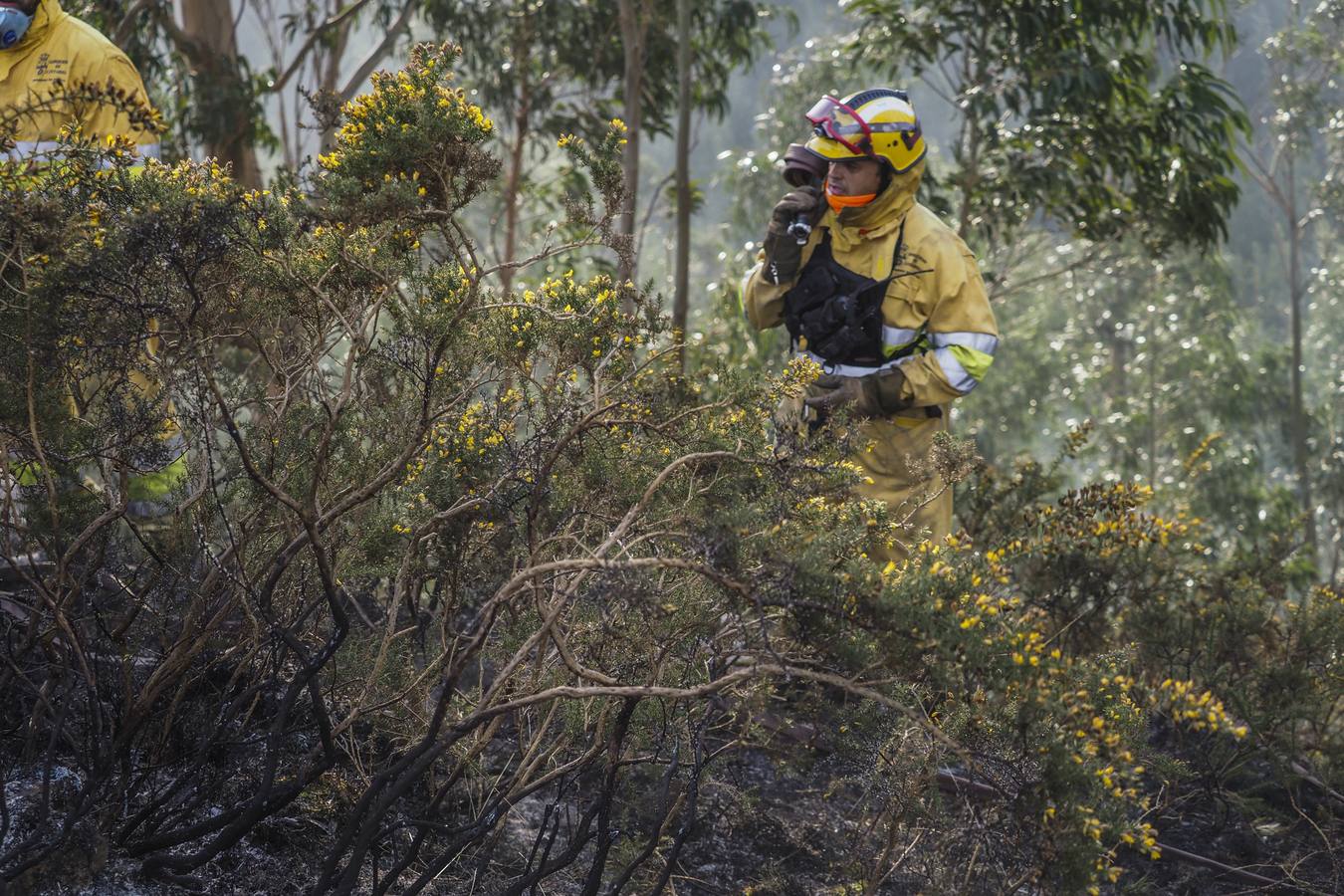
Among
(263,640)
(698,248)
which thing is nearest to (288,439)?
(263,640)

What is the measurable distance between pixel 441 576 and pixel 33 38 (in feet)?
8.36

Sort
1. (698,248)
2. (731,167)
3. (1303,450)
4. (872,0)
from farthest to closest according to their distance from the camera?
(698,248) < (1303,450) < (731,167) < (872,0)

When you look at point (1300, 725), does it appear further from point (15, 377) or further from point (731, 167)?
point (731, 167)

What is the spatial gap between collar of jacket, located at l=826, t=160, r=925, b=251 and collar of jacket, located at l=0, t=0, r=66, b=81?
261 cm

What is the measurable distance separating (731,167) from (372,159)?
14050 mm

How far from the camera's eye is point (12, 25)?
441cm

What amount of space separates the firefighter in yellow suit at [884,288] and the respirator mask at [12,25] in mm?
2445

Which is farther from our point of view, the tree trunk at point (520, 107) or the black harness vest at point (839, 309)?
the tree trunk at point (520, 107)

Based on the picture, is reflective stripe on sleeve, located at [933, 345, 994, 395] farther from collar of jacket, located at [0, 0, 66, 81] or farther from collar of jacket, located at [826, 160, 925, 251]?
collar of jacket, located at [0, 0, 66, 81]

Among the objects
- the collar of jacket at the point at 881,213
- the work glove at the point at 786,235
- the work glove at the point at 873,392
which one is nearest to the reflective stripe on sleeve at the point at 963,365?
the work glove at the point at 873,392

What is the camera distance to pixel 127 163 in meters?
2.78

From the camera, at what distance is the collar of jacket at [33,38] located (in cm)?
450

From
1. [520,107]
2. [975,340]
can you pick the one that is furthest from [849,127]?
[520,107]

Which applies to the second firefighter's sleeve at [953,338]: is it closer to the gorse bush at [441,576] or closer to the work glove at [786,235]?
the work glove at [786,235]
